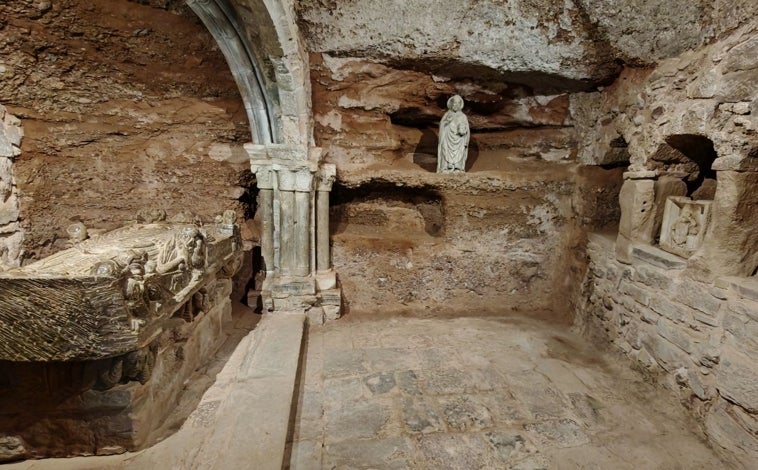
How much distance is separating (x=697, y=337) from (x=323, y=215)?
3513 millimetres

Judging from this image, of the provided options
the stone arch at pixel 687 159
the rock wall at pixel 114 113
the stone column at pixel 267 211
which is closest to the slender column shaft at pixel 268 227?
the stone column at pixel 267 211

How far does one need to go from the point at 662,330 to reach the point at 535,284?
174cm

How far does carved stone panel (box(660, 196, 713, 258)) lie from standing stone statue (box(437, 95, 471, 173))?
2071 mm

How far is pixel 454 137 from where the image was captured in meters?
4.23

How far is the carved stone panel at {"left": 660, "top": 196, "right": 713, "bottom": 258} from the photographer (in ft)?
8.75

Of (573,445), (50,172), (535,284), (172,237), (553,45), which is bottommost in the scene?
(573,445)

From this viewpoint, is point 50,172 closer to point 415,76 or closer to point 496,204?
point 415,76

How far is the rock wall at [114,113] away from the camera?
143 inches

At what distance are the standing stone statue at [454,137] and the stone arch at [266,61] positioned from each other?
5.36 ft

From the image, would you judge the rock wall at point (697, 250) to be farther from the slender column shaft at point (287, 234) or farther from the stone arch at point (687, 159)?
the slender column shaft at point (287, 234)

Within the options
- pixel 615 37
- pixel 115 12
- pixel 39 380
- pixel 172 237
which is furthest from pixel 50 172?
pixel 615 37

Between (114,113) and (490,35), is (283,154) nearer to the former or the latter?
(114,113)

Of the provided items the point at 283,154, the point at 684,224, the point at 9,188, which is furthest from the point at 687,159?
the point at 9,188

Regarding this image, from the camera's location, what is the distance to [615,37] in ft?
11.0
